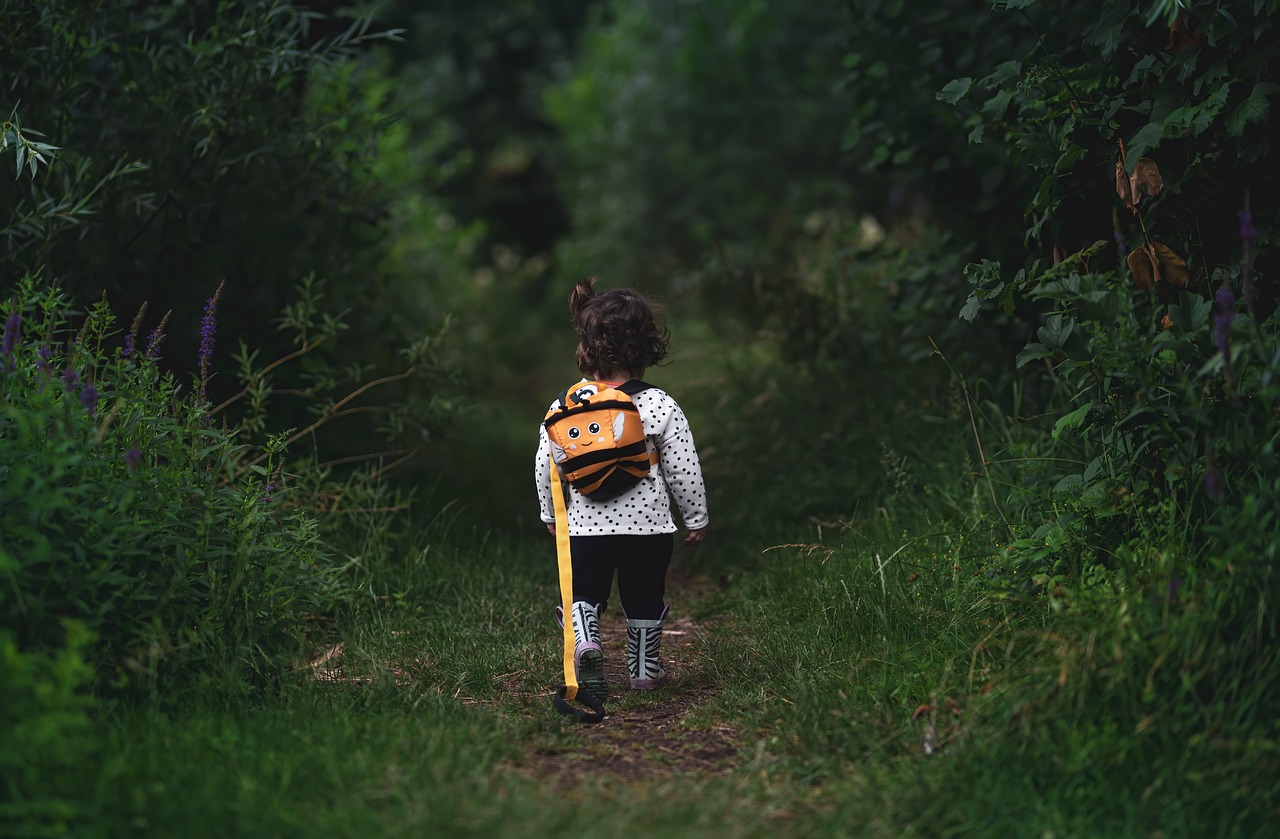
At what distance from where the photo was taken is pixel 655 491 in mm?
4012

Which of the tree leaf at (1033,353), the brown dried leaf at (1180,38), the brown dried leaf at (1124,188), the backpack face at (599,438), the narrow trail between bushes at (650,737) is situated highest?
the brown dried leaf at (1180,38)

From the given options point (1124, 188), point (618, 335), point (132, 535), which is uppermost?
point (1124, 188)

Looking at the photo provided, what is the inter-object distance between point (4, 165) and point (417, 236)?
4.27 meters

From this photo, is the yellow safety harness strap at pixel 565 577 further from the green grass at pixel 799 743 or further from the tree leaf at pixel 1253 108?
the tree leaf at pixel 1253 108

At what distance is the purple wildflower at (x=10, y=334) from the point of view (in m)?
3.32

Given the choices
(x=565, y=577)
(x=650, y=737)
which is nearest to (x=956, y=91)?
(x=565, y=577)

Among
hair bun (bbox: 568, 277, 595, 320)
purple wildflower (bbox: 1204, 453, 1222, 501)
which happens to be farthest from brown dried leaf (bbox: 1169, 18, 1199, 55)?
hair bun (bbox: 568, 277, 595, 320)

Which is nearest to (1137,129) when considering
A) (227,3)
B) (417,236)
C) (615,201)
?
(227,3)

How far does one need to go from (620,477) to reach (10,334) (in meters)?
1.81

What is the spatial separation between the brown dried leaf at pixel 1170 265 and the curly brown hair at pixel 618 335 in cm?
160

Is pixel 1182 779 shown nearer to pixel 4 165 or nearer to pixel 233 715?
pixel 233 715

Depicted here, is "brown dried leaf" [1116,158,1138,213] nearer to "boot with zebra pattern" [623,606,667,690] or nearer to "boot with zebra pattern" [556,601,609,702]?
"boot with zebra pattern" [623,606,667,690]

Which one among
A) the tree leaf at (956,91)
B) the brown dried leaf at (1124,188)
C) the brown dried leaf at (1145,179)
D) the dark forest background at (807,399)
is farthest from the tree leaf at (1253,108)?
the tree leaf at (956,91)

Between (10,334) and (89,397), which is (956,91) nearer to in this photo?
(89,397)
